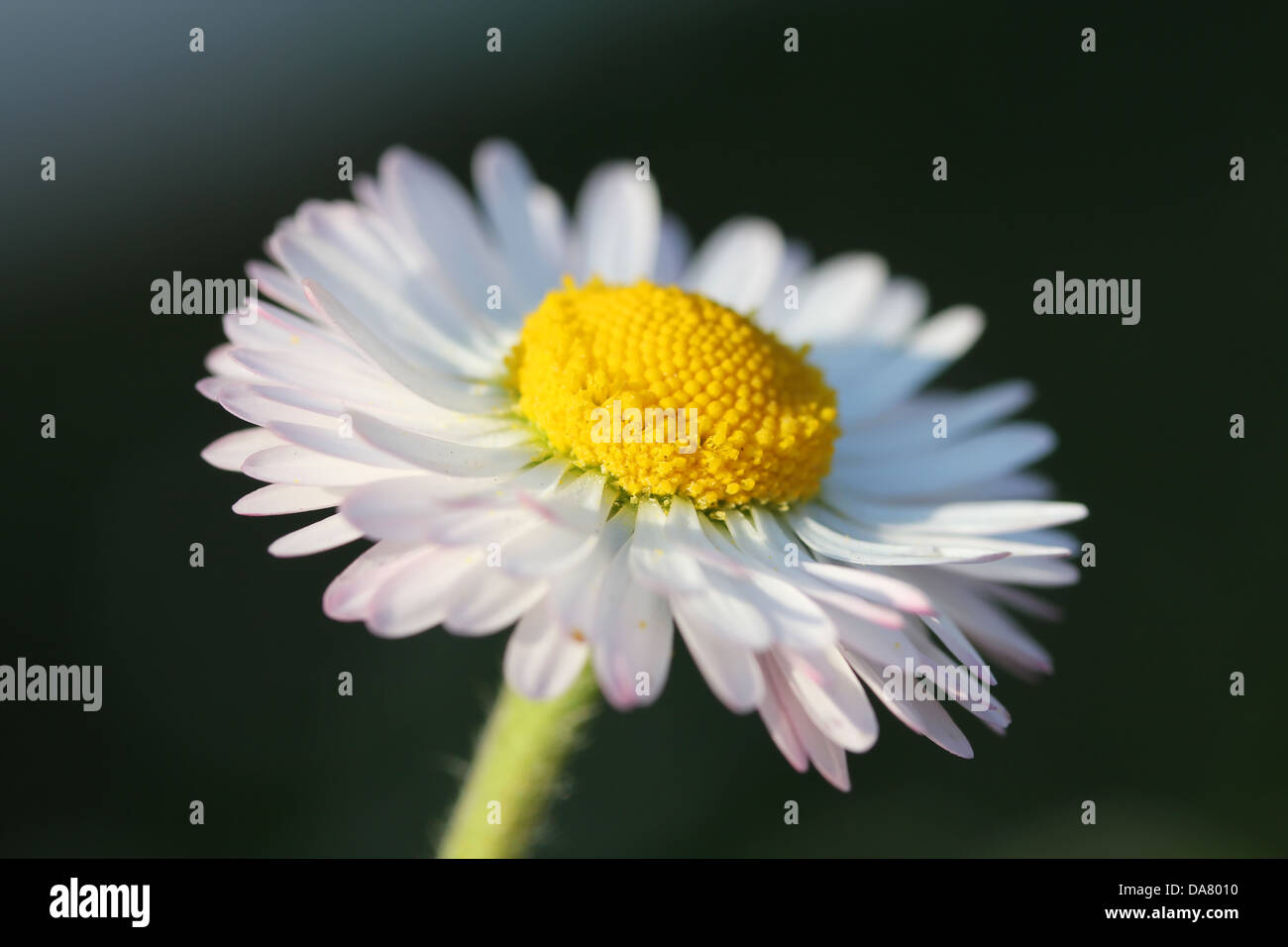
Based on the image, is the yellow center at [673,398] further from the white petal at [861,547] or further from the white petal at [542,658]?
the white petal at [542,658]

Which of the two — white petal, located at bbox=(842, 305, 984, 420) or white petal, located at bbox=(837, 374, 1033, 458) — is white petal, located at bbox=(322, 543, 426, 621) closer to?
white petal, located at bbox=(837, 374, 1033, 458)

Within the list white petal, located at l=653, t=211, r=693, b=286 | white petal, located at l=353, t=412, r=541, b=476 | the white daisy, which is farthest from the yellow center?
white petal, located at l=653, t=211, r=693, b=286

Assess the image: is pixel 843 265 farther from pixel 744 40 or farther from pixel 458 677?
pixel 744 40

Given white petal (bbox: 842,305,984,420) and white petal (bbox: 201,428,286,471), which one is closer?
white petal (bbox: 201,428,286,471)

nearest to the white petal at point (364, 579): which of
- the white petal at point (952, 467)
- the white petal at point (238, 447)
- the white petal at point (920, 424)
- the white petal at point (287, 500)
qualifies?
the white petal at point (287, 500)

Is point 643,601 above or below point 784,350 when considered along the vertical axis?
below
